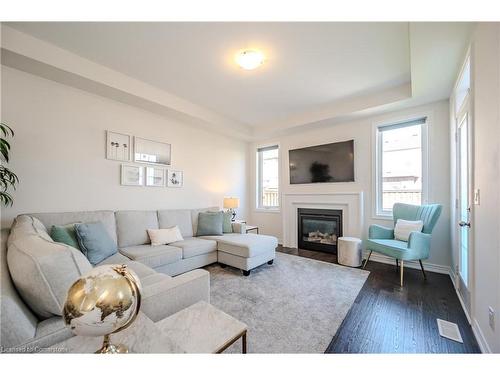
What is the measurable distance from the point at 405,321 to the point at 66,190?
3.86m

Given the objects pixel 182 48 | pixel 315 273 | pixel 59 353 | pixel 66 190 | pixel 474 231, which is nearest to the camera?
pixel 59 353

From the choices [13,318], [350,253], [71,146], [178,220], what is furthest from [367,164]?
[71,146]

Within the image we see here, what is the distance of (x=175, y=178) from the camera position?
3.76m

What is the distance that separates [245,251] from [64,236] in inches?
76.8

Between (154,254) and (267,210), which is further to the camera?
(267,210)

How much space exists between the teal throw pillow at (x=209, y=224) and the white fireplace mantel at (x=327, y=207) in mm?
1613

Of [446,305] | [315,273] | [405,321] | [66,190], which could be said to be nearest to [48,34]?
[66,190]

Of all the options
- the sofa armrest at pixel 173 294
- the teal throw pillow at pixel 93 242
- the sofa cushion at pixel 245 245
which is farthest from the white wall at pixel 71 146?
the sofa armrest at pixel 173 294

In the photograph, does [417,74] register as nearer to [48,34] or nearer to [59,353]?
[59,353]

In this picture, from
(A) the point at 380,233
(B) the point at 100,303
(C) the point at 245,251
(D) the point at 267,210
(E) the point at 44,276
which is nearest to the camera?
(B) the point at 100,303

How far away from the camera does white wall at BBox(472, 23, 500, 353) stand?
1.27 m

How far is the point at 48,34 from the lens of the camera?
6.70ft

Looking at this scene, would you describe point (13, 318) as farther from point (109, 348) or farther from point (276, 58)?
point (276, 58)

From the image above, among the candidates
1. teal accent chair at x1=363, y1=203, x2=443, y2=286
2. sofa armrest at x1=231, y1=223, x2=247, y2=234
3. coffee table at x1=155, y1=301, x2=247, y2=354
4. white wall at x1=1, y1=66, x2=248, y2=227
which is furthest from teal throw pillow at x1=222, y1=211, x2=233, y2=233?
coffee table at x1=155, y1=301, x2=247, y2=354
